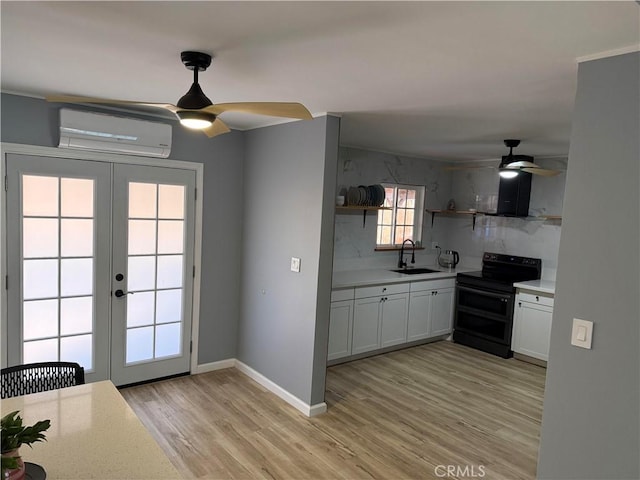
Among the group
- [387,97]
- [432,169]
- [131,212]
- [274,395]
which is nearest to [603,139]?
[387,97]

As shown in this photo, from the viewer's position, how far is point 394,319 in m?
5.21

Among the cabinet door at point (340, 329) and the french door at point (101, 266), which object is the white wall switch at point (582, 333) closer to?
the cabinet door at point (340, 329)

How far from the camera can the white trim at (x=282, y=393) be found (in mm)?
3684

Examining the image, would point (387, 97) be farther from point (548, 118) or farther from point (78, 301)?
point (78, 301)

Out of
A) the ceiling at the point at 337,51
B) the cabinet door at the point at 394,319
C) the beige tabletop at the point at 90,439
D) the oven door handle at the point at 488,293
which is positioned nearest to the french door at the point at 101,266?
the ceiling at the point at 337,51

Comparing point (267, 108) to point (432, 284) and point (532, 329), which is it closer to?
point (432, 284)

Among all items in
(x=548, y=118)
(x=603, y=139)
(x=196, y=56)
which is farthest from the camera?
(x=548, y=118)

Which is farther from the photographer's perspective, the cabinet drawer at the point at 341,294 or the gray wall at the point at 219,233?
the cabinet drawer at the point at 341,294

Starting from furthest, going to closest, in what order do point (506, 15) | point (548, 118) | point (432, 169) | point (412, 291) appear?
point (432, 169), point (412, 291), point (548, 118), point (506, 15)

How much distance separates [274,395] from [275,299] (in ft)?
2.80

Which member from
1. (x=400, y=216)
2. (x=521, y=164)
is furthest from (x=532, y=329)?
(x=400, y=216)

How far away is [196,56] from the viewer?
7.11 feet

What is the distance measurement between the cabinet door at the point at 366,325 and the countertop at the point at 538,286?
1644 millimetres

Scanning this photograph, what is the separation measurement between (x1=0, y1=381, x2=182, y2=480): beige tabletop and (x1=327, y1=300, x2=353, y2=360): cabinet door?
272cm
